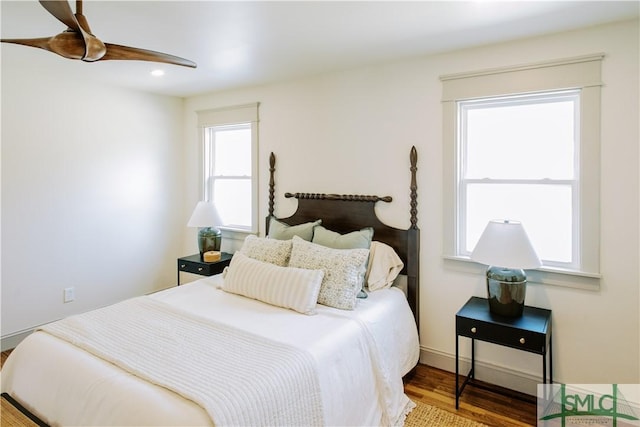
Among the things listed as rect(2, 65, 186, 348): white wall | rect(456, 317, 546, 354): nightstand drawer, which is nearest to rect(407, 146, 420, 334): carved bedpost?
rect(456, 317, 546, 354): nightstand drawer

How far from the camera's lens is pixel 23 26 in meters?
2.34

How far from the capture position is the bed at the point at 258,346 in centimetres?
153

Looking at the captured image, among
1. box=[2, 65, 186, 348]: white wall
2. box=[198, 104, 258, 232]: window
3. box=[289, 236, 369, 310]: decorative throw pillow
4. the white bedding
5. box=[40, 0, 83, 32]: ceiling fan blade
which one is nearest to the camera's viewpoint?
box=[40, 0, 83, 32]: ceiling fan blade

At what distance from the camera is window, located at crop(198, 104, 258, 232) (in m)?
3.92

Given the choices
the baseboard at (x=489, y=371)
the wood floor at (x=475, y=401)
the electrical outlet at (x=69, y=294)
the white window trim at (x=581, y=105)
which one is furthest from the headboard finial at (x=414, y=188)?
the electrical outlet at (x=69, y=294)

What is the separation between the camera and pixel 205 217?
378 cm

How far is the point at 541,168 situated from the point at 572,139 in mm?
247

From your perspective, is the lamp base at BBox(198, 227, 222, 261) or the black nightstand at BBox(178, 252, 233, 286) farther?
the lamp base at BBox(198, 227, 222, 261)

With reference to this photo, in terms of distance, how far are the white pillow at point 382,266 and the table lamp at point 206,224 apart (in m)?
1.72

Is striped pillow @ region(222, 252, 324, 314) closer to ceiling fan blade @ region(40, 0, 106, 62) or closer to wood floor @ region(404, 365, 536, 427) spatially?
wood floor @ region(404, 365, 536, 427)

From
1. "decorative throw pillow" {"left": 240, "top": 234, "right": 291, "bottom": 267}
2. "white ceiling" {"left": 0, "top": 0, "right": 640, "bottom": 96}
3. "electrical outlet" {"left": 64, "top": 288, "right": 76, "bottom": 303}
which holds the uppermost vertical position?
"white ceiling" {"left": 0, "top": 0, "right": 640, "bottom": 96}

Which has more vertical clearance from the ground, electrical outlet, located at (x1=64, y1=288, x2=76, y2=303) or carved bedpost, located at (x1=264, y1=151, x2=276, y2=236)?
carved bedpost, located at (x1=264, y1=151, x2=276, y2=236)

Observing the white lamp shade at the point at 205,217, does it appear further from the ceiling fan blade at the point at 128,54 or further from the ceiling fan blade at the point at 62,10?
the ceiling fan blade at the point at 62,10

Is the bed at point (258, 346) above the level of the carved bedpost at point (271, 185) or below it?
below
